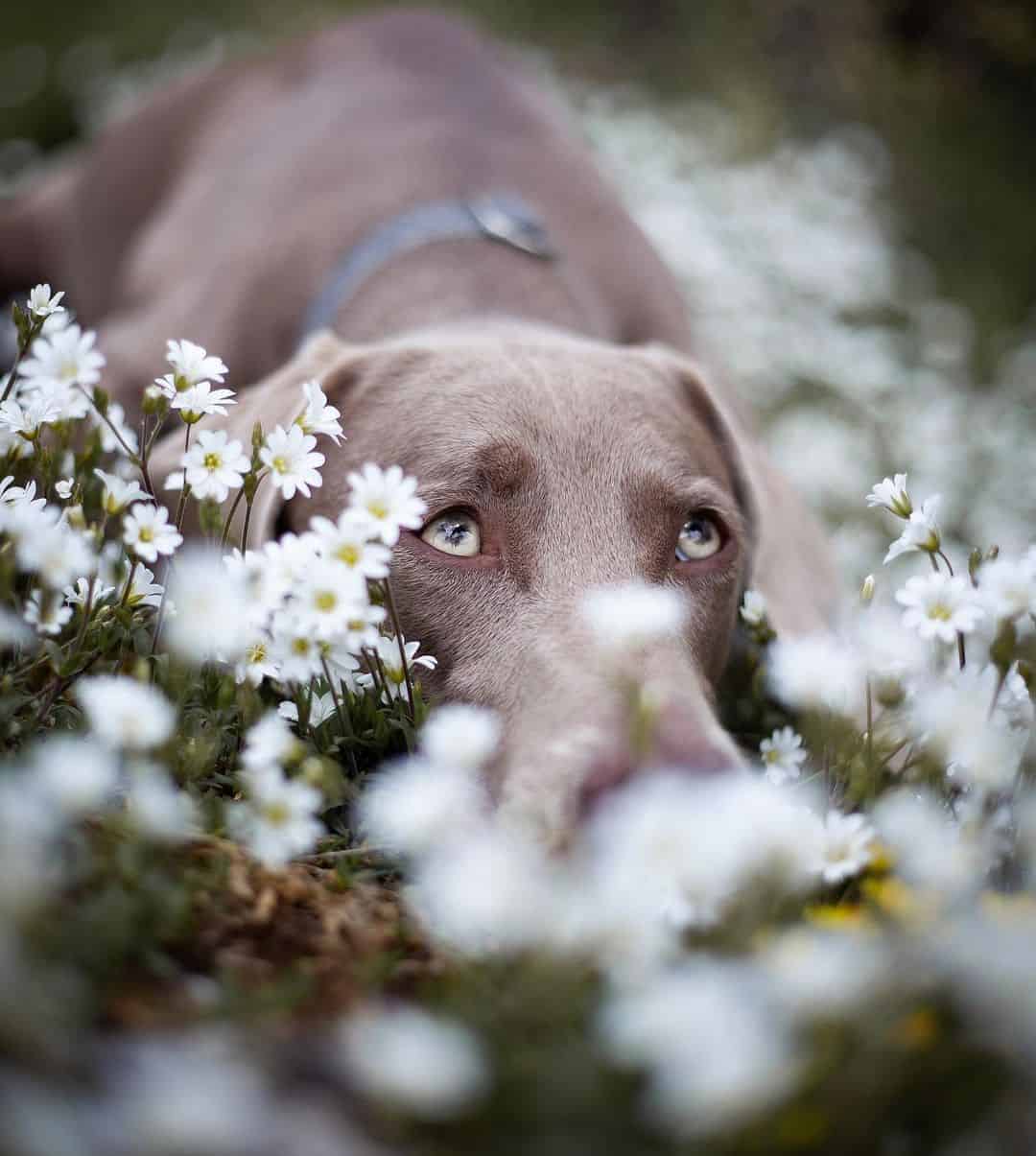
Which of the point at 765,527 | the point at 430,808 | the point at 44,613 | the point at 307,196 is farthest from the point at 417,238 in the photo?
the point at 430,808

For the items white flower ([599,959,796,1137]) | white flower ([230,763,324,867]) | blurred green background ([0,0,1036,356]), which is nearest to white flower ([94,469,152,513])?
white flower ([230,763,324,867])

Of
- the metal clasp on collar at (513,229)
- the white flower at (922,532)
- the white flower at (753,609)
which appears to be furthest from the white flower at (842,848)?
the metal clasp on collar at (513,229)

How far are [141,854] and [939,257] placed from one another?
5709 millimetres

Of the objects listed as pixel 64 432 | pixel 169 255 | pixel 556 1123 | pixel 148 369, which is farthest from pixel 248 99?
pixel 556 1123

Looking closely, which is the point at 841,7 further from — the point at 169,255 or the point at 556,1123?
the point at 556,1123

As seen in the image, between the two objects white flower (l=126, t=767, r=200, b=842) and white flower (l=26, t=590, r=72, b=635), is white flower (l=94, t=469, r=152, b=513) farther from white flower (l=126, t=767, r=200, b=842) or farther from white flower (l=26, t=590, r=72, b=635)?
white flower (l=126, t=767, r=200, b=842)

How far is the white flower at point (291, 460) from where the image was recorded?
5.54ft

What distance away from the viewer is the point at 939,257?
6.04m

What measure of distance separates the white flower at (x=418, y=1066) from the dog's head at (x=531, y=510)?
68cm

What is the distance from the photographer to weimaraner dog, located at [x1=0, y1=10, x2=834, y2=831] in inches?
80.0

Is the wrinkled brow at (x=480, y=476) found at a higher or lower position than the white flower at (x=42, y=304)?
lower

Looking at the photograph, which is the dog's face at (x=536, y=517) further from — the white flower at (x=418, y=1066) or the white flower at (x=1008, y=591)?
the white flower at (x=418, y=1066)

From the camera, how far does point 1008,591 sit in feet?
4.91

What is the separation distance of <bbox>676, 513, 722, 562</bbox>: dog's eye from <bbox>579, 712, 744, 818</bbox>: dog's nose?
0.65m
